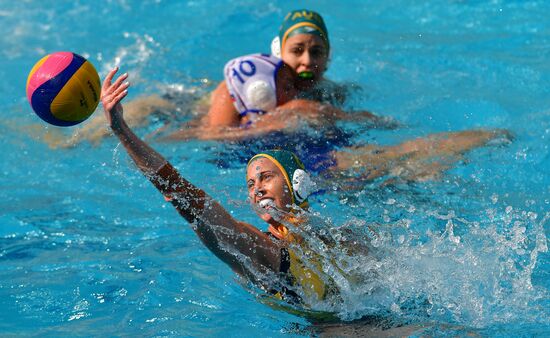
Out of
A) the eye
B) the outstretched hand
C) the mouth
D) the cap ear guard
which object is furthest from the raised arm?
the eye

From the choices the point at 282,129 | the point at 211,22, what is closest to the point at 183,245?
the point at 282,129

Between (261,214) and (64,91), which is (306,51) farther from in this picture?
(64,91)

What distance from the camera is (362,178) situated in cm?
584

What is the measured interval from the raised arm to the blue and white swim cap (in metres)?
2.22

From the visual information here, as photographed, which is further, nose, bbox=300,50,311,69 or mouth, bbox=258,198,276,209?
nose, bbox=300,50,311,69

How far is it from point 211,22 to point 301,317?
18.4 ft

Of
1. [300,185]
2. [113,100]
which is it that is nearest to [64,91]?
[113,100]

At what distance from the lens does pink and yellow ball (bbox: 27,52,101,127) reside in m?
4.17

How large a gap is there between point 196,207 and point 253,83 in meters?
2.51

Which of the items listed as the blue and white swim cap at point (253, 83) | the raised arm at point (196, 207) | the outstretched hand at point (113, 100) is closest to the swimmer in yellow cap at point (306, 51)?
the blue and white swim cap at point (253, 83)

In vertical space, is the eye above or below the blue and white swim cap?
above

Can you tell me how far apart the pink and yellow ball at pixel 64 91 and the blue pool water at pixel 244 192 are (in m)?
0.52

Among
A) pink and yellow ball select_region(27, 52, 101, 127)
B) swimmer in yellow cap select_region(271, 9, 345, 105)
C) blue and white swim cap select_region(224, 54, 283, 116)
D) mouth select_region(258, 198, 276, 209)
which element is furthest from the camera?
swimmer in yellow cap select_region(271, 9, 345, 105)

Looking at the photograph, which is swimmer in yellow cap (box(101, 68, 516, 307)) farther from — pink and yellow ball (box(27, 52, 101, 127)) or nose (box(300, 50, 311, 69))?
nose (box(300, 50, 311, 69))
